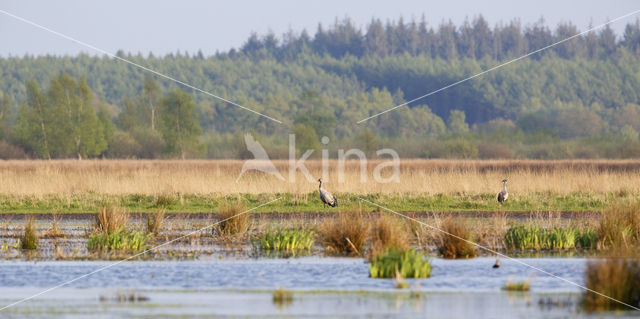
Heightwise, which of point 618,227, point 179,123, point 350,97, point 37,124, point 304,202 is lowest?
point 618,227

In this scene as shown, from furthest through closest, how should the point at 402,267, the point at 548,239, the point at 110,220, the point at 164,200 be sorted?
1. the point at 164,200
2. the point at 110,220
3. the point at 548,239
4. the point at 402,267

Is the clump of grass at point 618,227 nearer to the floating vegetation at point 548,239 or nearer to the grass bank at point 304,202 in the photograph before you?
the floating vegetation at point 548,239

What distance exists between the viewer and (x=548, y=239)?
1864 centimetres

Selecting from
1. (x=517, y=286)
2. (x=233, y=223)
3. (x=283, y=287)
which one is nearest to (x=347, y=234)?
(x=233, y=223)

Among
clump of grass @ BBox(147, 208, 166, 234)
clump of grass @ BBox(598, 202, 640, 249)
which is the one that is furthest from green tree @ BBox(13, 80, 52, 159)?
clump of grass @ BBox(598, 202, 640, 249)

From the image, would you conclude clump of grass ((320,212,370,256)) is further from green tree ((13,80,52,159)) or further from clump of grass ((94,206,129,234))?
green tree ((13,80,52,159))

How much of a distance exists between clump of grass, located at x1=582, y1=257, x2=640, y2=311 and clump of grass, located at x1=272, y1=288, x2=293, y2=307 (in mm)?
3925

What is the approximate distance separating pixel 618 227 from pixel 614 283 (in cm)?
577

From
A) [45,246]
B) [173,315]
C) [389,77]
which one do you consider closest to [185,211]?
[45,246]

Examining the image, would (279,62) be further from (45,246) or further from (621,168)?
(45,246)

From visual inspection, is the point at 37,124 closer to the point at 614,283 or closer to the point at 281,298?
the point at 281,298

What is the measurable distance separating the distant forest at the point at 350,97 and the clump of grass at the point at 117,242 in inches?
2047

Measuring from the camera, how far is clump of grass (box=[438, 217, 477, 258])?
17203 millimetres

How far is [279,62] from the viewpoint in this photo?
17150cm
